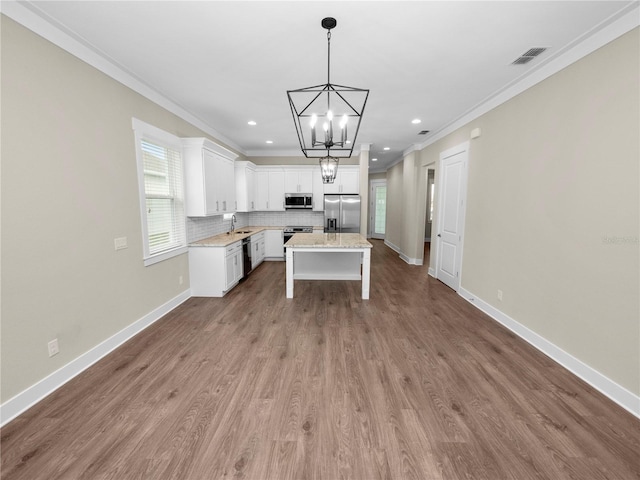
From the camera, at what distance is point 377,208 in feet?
36.9

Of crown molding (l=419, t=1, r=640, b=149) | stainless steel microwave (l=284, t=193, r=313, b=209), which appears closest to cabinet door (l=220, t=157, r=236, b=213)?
stainless steel microwave (l=284, t=193, r=313, b=209)

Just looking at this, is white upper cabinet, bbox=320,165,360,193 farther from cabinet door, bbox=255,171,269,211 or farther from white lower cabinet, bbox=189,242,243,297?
white lower cabinet, bbox=189,242,243,297

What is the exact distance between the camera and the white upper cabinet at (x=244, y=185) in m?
6.31

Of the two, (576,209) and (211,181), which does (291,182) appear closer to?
(211,181)

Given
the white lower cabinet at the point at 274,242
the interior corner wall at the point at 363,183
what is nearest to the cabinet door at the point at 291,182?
the white lower cabinet at the point at 274,242

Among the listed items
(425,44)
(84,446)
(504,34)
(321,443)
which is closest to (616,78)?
(504,34)

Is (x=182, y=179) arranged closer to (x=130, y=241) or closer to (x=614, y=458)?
(x=130, y=241)

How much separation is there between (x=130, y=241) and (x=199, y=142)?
1.88m

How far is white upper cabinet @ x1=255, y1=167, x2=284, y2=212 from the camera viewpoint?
695 cm

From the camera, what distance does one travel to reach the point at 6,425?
1.80 m

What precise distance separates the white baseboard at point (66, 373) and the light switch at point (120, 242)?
2.93ft

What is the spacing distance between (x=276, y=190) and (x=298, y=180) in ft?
2.07

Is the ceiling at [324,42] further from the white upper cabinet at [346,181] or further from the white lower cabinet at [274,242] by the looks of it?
the white lower cabinet at [274,242]

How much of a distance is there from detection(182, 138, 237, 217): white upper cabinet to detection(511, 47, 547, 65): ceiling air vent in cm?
404
